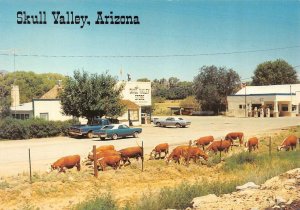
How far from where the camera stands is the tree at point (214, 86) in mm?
83562

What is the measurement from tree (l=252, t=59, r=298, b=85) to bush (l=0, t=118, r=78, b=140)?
8249cm

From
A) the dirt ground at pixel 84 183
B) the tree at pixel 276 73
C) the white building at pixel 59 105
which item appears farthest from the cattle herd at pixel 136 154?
the tree at pixel 276 73

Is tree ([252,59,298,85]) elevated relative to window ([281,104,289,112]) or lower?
elevated

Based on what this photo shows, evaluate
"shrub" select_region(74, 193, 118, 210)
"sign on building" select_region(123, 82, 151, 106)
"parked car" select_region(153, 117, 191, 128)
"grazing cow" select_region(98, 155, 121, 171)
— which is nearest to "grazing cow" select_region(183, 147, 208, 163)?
"grazing cow" select_region(98, 155, 121, 171)

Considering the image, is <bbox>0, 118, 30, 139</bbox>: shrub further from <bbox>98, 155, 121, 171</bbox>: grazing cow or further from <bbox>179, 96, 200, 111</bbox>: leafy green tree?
<bbox>179, 96, 200, 111</bbox>: leafy green tree

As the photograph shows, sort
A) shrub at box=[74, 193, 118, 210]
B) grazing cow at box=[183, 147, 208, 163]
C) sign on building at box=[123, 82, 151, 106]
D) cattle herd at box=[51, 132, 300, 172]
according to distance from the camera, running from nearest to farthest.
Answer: shrub at box=[74, 193, 118, 210] → cattle herd at box=[51, 132, 300, 172] → grazing cow at box=[183, 147, 208, 163] → sign on building at box=[123, 82, 151, 106]

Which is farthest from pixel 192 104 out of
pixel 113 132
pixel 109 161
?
pixel 109 161

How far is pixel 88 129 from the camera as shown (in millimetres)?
36406

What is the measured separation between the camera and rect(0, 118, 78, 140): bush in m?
36.8

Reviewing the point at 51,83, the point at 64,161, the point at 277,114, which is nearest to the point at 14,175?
the point at 64,161

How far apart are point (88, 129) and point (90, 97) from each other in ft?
13.0

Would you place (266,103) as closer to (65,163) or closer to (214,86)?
(214,86)

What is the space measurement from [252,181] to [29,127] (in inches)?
1031

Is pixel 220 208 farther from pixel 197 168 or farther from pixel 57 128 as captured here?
pixel 57 128
